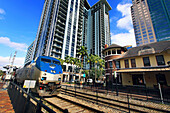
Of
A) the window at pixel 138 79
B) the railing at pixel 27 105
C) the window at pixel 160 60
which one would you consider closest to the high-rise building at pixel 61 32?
the window at pixel 138 79

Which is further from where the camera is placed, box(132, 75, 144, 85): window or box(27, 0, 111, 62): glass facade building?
Result: box(27, 0, 111, 62): glass facade building

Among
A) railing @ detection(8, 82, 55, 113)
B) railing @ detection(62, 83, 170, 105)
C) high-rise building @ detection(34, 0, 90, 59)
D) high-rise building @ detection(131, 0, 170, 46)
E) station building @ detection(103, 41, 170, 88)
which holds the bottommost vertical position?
railing @ detection(62, 83, 170, 105)

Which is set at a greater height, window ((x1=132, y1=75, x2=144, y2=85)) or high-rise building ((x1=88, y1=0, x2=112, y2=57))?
high-rise building ((x1=88, y1=0, x2=112, y2=57))

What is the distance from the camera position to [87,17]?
4560 inches

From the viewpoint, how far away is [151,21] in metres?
82.8

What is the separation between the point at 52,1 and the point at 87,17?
219 feet

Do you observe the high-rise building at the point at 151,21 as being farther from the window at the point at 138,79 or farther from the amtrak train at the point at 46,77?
the amtrak train at the point at 46,77

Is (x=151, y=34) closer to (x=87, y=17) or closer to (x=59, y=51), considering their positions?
(x=87, y=17)

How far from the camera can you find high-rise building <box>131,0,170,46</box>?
73875 mm

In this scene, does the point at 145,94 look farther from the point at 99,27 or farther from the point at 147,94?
the point at 99,27

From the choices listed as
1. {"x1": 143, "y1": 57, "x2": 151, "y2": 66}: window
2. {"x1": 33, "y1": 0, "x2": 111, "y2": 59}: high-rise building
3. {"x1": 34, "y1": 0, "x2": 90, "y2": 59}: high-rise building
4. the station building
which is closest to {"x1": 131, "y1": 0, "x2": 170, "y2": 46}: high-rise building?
{"x1": 33, "y1": 0, "x2": 111, "y2": 59}: high-rise building

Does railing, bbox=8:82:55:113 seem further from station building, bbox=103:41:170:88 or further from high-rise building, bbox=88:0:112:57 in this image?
high-rise building, bbox=88:0:112:57

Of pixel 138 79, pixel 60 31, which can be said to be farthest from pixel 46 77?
pixel 60 31

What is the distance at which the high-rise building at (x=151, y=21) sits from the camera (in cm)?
7388
